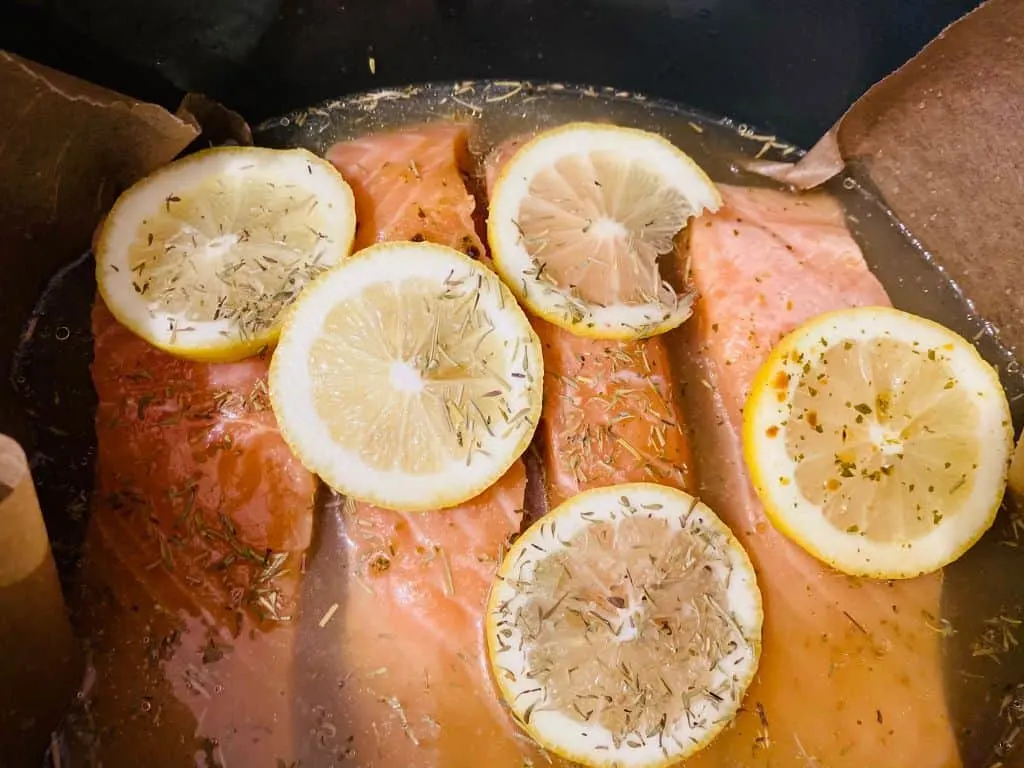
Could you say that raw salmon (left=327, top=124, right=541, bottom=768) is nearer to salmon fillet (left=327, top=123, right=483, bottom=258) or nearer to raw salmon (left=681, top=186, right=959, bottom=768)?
raw salmon (left=681, top=186, right=959, bottom=768)

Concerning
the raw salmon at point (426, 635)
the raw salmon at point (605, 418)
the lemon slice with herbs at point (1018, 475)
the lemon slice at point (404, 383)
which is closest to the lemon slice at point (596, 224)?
the raw salmon at point (605, 418)

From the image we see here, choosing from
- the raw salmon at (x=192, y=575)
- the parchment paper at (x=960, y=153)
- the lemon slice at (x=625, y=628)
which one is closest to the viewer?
the lemon slice at (x=625, y=628)

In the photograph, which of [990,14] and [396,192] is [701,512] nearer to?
[396,192]

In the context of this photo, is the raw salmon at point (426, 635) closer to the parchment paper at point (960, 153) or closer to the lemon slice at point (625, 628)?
the lemon slice at point (625, 628)

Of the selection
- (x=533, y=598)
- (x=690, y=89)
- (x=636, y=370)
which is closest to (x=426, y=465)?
(x=533, y=598)

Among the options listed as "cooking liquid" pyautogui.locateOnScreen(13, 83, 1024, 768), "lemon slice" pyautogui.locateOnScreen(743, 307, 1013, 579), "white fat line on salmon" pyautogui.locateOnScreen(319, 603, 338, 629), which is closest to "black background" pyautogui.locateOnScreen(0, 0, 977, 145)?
"cooking liquid" pyautogui.locateOnScreen(13, 83, 1024, 768)

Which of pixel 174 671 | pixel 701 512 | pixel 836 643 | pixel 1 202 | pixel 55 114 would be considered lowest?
pixel 174 671

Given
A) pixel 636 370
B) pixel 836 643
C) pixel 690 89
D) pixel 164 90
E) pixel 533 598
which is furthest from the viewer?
pixel 690 89
